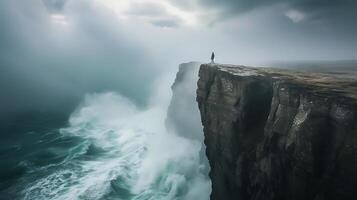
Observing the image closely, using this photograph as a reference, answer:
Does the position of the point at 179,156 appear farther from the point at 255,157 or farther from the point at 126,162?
the point at 255,157

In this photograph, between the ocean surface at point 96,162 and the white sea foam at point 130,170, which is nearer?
the white sea foam at point 130,170

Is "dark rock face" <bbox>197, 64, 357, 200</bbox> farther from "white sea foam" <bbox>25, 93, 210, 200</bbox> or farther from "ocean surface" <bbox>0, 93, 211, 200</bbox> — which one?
"ocean surface" <bbox>0, 93, 211, 200</bbox>

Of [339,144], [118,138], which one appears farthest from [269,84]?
[118,138]

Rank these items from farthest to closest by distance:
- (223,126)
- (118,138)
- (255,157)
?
1. (118,138)
2. (223,126)
3. (255,157)

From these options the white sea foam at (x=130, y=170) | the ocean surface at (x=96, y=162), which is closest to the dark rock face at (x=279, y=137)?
the white sea foam at (x=130, y=170)

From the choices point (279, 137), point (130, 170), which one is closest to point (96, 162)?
point (130, 170)

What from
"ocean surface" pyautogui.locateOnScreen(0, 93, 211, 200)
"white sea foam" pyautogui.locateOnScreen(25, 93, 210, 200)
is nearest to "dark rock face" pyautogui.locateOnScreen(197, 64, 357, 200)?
"white sea foam" pyautogui.locateOnScreen(25, 93, 210, 200)

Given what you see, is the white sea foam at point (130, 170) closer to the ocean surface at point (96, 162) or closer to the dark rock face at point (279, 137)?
the ocean surface at point (96, 162)
